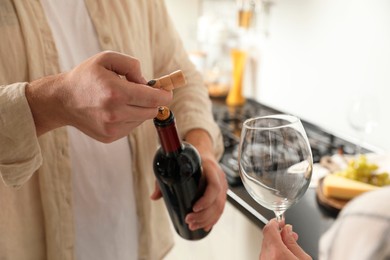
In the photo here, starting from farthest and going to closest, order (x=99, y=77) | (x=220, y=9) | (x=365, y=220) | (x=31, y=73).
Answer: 1. (x=220, y=9)
2. (x=31, y=73)
3. (x=99, y=77)
4. (x=365, y=220)

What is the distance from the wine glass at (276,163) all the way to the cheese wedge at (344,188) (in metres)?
0.48

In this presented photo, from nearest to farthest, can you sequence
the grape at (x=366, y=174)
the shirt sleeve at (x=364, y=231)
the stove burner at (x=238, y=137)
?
1. the shirt sleeve at (x=364, y=231)
2. the grape at (x=366, y=174)
3. the stove burner at (x=238, y=137)

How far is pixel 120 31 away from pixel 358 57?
98cm

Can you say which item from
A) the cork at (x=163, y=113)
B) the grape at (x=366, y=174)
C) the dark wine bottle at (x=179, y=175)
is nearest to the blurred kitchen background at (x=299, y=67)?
the grape at (x=366, y=174)

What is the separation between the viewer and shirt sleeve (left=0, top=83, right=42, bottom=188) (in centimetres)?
66

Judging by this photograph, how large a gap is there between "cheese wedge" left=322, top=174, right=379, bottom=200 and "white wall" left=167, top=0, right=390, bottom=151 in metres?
0.45

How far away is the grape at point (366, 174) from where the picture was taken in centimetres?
118

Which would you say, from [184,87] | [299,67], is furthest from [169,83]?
[299,67]

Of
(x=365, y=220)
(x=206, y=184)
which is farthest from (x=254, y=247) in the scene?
(x=365, y=220)

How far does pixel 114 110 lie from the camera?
0.59 metres

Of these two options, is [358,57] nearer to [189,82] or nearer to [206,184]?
→ [189,82]

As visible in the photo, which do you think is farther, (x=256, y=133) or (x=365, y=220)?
(x=256, y=133)

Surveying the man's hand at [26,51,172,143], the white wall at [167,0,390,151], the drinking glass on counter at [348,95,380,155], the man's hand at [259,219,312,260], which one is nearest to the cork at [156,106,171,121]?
the man's hand at [26,51,172,143]

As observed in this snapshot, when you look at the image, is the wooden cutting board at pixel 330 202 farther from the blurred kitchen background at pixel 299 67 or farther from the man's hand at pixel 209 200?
the man's hand at pixel 209 200
